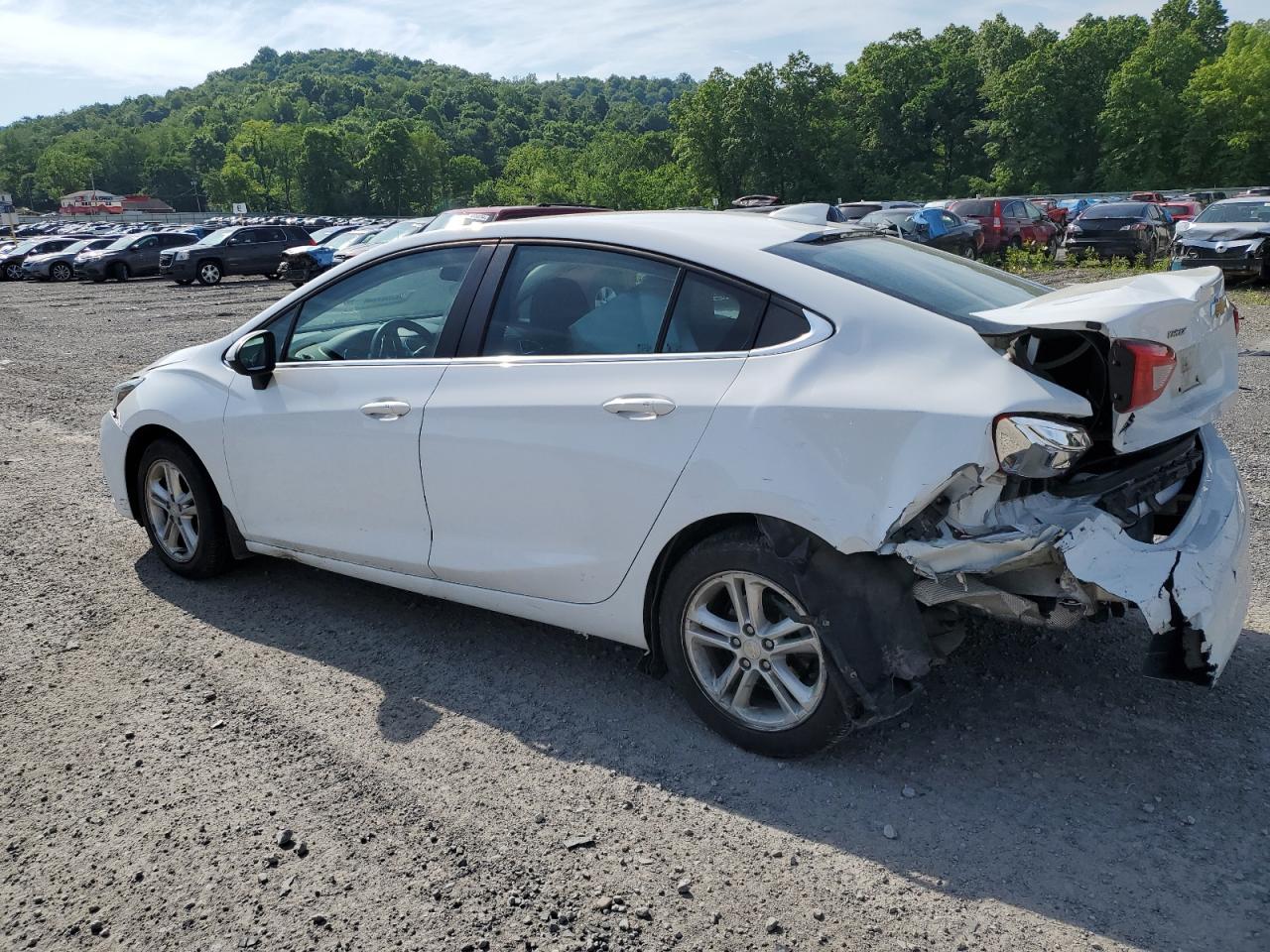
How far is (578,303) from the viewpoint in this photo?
3.63m

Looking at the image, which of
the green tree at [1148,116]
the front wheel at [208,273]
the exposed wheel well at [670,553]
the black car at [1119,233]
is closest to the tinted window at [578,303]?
the exposed wheel well at [670,553]

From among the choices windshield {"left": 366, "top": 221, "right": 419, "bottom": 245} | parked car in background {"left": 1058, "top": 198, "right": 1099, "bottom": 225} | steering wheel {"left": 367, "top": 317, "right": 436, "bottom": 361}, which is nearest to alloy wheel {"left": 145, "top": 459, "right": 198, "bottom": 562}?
steering wheel {"left": 367, "top": 317, "right": 436, "bottom": 361}

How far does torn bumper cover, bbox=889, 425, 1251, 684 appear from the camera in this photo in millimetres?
2768

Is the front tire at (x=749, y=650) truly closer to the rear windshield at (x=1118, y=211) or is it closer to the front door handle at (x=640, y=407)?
the front door handle at (x=640, y=407)

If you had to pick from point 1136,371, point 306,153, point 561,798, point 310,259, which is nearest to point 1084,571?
point 1136,371

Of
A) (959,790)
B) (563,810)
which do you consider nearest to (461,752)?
(563,810)

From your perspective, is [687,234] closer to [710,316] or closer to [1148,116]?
[710,316]

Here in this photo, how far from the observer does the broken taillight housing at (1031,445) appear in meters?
2.70

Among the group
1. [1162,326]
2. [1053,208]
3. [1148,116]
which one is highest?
[1148,116]

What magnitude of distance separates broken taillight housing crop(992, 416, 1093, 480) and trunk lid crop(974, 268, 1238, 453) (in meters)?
0.28

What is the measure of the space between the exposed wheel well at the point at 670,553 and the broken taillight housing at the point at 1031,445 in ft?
2.01

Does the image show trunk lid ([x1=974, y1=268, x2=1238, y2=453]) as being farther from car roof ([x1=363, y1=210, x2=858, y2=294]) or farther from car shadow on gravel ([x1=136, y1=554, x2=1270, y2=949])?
car shadow on gravel ([x1=136, y1=554, x2=1270, y2=949])

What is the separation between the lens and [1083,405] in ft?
9.08

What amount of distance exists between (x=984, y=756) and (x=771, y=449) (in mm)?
1232
